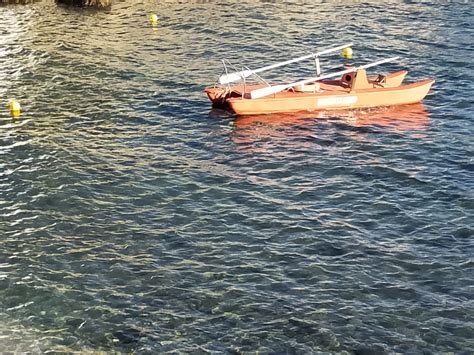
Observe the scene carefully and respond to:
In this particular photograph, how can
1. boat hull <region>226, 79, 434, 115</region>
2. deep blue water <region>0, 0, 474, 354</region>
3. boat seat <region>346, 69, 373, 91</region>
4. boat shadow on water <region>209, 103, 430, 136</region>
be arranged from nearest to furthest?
1. deep blue water <region>0, 0, 474, 354</region>
2. boat shadow on water <region>209, 103, 430, 136</region>
3. boat hull <region>226, 79, 434, 115</region>
4. boat seat <region>346, 69, 373, 91</region>


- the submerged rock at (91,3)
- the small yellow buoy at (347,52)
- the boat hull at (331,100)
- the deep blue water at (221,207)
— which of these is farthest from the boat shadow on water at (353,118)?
the submerged rock at (91,3)

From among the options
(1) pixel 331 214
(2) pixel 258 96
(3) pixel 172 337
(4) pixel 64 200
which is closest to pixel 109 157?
(4) pixel 64 200

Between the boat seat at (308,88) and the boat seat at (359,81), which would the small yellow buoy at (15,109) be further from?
the boat seat at (359,81)

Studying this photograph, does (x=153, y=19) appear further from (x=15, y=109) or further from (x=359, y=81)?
(x=359, y=81)

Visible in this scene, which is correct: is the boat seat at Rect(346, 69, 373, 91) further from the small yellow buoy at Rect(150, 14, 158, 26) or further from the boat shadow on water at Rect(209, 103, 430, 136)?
the small yellow buoy at Rect(150, 14, 158, 26)

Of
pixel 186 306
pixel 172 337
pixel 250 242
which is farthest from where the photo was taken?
pixel 250 242

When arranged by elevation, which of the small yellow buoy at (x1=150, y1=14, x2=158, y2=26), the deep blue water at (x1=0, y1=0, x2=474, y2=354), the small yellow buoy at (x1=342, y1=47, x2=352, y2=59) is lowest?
the deep blue water at (x1=0, y1=0, x2=474, y2=354)

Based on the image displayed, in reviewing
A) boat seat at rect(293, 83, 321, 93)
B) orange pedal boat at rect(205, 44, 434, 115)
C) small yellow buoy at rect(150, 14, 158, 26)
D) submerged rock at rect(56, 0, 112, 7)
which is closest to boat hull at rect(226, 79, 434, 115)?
orange pedal boat at rect(205, 44, 434, 115)

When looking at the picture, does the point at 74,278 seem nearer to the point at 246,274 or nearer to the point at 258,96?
the point at 246,274
